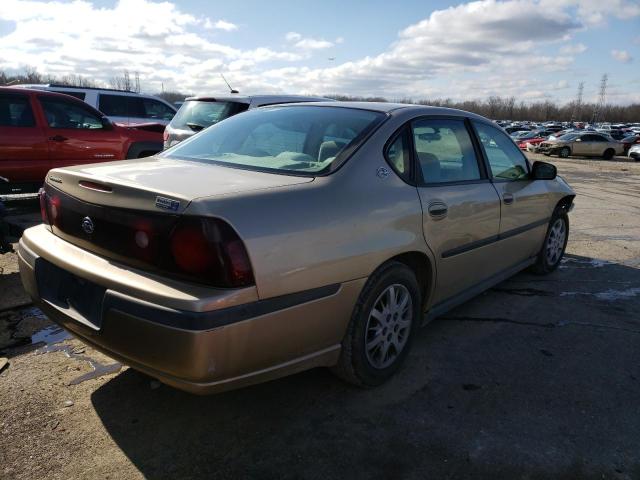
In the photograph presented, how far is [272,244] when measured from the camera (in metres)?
2.21

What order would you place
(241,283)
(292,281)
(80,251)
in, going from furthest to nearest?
(80,251) < (292,281) < (241,283)

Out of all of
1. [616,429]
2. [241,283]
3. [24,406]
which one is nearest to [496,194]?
[616,429]

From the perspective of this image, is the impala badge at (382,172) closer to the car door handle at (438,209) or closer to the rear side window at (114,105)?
the car door handle at (438,209)

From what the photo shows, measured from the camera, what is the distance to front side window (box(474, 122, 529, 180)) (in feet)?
13.2

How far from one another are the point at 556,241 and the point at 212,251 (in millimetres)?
4316

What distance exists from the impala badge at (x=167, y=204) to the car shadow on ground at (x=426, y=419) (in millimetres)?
1144

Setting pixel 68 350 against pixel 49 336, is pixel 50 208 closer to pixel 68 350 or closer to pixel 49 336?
pixel 68 350

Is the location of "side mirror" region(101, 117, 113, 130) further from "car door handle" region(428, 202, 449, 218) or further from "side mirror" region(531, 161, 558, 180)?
"car door handle" region(428, 202, 449, 218)

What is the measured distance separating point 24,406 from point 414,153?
2.61 meters

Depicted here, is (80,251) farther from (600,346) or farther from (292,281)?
(600,346)

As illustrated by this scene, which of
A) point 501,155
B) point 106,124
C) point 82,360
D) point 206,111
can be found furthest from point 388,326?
point 106,124

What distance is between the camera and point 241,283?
2.13m

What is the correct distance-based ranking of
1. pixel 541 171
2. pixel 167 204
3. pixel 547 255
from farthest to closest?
1. pixel 547 255
2. pixel 541 171
3. pixel 167 204

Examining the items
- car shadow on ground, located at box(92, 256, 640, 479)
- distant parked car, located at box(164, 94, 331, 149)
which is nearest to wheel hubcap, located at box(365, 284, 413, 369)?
car shadow on ground, located at box(92, 256, 640, 479)
